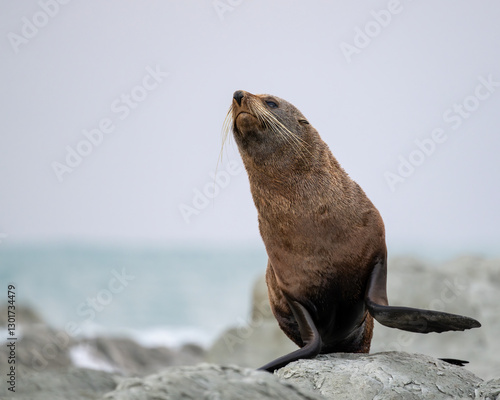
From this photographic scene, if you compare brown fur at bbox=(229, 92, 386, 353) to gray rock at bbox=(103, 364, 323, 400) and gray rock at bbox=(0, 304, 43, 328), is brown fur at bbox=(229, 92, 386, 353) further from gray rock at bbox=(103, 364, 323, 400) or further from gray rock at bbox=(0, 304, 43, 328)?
gray rock at bbox=(0, 304, 43, 328)

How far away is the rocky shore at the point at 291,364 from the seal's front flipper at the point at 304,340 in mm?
92

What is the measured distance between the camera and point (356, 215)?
16.1 ft

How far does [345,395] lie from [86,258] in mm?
41791

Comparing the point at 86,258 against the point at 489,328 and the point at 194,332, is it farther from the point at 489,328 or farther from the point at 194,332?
the point at 489,328

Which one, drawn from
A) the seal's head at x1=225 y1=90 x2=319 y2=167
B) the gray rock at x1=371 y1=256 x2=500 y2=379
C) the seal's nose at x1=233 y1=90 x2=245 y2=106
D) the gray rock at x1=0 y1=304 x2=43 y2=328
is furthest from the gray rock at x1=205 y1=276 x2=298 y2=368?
the gray rock at x1=0 y1=304 x2=43 y2=328

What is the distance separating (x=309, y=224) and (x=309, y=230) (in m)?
0.05

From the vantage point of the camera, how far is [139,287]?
3356 centimetres

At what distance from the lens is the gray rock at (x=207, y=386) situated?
2.51m

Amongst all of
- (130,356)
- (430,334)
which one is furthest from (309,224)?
(130,356)

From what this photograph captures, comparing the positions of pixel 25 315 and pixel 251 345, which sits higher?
pixel 25 315

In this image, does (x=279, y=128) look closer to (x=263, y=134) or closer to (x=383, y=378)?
(x=263, y=134)

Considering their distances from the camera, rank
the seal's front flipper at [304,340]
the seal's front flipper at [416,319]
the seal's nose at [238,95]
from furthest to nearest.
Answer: the seal's nose at [238,95] → the seal's front flipper at [304,340] → the seal's front flipper at [416,319]

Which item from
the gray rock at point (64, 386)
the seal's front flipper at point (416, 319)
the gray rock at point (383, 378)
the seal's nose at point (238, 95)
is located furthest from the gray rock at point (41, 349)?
the gray rock at point (64, 386)

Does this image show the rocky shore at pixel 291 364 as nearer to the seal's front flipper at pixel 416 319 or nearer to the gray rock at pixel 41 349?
the gray rock at pixel 41 349
